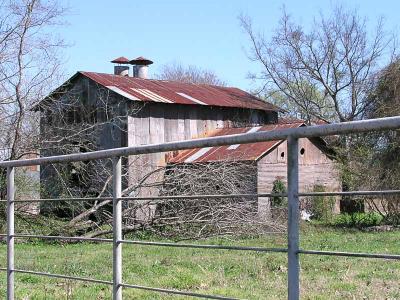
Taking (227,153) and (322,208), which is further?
(322,208)

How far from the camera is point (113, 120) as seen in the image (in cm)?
2439

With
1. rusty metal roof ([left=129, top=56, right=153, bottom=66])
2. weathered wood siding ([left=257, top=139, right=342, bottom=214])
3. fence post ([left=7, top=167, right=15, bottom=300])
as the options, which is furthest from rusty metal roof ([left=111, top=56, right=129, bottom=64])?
fence post ([left=7, top=167, right=15, bottom=300])

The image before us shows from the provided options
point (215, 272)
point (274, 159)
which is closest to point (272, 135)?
point (215, 272)

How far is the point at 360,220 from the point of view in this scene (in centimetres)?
2094

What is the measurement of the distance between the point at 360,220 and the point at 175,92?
9.87 meters

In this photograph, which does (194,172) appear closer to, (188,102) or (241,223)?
(241,223)

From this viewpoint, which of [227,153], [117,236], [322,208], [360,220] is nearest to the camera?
[117,236]

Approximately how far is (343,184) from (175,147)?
20.0 metres

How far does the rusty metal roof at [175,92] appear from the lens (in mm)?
25188

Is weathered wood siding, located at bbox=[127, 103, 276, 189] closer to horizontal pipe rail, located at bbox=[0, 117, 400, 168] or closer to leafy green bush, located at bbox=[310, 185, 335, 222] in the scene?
leafy green bush, located at bbox=[310, 185, 335, 222]

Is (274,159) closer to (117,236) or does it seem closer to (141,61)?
(141,61)

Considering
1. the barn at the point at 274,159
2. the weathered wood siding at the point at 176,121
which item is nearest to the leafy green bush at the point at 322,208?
the barn at the point at 274,159

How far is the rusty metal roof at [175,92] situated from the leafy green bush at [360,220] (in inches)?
311

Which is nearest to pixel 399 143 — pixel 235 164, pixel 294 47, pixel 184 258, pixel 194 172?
pixel 235 164
